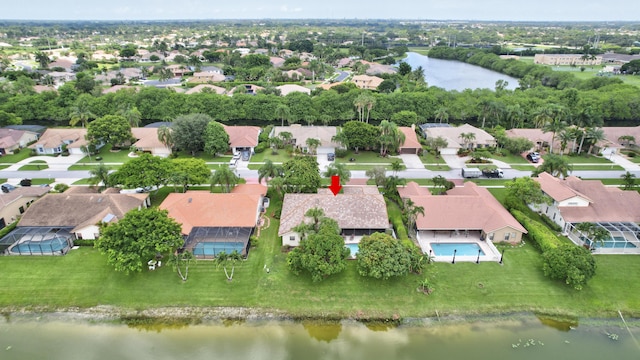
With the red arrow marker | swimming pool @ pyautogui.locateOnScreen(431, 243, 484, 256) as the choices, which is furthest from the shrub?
swimming pool @ pyautogui.locateOnScreen(431, 243, 484, 256)

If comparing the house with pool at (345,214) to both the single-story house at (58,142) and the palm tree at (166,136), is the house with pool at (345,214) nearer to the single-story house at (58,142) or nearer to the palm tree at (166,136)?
the palm tree at (166,136)

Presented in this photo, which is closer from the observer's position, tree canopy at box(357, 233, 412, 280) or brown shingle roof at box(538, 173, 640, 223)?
tree canopy at box(357, 233, 412, 280)

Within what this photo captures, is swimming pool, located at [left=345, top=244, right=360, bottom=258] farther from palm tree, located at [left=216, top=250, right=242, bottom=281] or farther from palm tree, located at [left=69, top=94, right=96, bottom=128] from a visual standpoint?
palm tree, located at [left=69, top=94, right=96, bottom=128]

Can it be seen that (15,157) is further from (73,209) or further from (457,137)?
(457,137)

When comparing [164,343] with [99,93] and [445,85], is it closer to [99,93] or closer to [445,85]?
[99,93]

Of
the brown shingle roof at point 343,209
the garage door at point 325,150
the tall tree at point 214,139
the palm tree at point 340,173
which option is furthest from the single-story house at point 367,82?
the brown shingle roof at point 343,209

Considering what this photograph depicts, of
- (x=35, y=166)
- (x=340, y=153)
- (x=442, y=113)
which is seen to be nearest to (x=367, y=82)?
(x=442, y=113)

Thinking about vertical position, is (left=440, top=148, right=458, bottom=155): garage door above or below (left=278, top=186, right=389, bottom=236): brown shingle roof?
below
